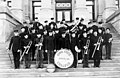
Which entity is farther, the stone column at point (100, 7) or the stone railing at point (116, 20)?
the stone column at point (100, 7)

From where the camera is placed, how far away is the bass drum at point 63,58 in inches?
507

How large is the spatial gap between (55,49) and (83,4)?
11.1m

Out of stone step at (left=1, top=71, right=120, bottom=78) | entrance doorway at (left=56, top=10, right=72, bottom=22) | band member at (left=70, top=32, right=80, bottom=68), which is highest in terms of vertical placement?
entrance doorway at (left=56, top=10, right=72, bottom=22)

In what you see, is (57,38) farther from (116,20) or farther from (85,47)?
(116,20)

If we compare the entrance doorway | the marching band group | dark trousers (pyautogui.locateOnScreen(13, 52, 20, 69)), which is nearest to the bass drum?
the marching band group

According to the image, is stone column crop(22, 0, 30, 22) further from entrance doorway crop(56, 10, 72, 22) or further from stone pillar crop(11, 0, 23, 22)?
entrance doorway crop(56, 10, 72, 22)

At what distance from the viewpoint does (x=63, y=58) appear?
1285 cm

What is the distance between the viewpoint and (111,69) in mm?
13195

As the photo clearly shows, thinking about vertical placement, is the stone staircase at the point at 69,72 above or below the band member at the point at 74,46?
below

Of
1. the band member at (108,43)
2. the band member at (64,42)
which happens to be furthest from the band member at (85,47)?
the band member at (108,43)

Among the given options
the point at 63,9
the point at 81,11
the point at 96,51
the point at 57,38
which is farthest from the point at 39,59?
the point at 63,9

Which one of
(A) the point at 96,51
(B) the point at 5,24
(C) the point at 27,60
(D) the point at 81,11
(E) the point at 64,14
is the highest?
(D) the point at 81,11

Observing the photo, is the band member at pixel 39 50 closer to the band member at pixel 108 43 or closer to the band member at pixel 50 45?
the band member at pixel 50 45

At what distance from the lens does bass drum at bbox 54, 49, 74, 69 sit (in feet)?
42.2
